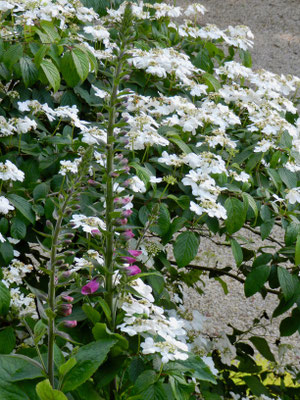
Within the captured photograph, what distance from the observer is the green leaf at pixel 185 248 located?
1.88 meters

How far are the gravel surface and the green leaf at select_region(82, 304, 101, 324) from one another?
109 inches

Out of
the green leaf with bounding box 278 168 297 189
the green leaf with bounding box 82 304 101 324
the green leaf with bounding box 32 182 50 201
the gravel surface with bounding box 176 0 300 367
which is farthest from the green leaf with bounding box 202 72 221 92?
the gravel surface with bounding box 176 0 300 367

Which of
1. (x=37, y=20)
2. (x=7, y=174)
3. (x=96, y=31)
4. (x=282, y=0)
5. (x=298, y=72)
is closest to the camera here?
(x=7, y=174)

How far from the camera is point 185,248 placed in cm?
189

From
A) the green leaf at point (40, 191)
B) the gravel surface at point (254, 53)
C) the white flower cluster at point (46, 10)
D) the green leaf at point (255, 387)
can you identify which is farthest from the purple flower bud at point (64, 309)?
the gravel surface at point (254, 53)

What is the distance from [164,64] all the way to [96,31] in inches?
13.4

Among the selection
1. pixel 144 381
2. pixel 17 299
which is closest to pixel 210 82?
pixel 17 299

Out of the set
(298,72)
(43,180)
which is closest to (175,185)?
(43,180)

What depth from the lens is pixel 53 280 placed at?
1179 mm

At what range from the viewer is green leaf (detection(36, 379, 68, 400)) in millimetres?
1149

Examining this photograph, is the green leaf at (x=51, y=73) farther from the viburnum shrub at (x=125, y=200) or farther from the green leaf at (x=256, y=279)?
the green leaf at (x=256, y=279)

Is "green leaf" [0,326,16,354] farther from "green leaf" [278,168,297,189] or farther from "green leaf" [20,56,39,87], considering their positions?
"green leaf" [278,168,297,189]

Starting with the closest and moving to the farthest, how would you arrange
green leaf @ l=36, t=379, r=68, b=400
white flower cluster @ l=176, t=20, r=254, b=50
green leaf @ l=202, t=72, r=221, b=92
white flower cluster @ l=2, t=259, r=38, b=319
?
green leaf @ l=36, t=379, r=68, b=400
white flower cluster @ l=2, t=259, r=38, b=319
green leaf @ l=202, t=72, r=221, b=92
white flower cluster @ l=176, t=20, r=254, b=50

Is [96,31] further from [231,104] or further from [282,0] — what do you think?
[282,0]
